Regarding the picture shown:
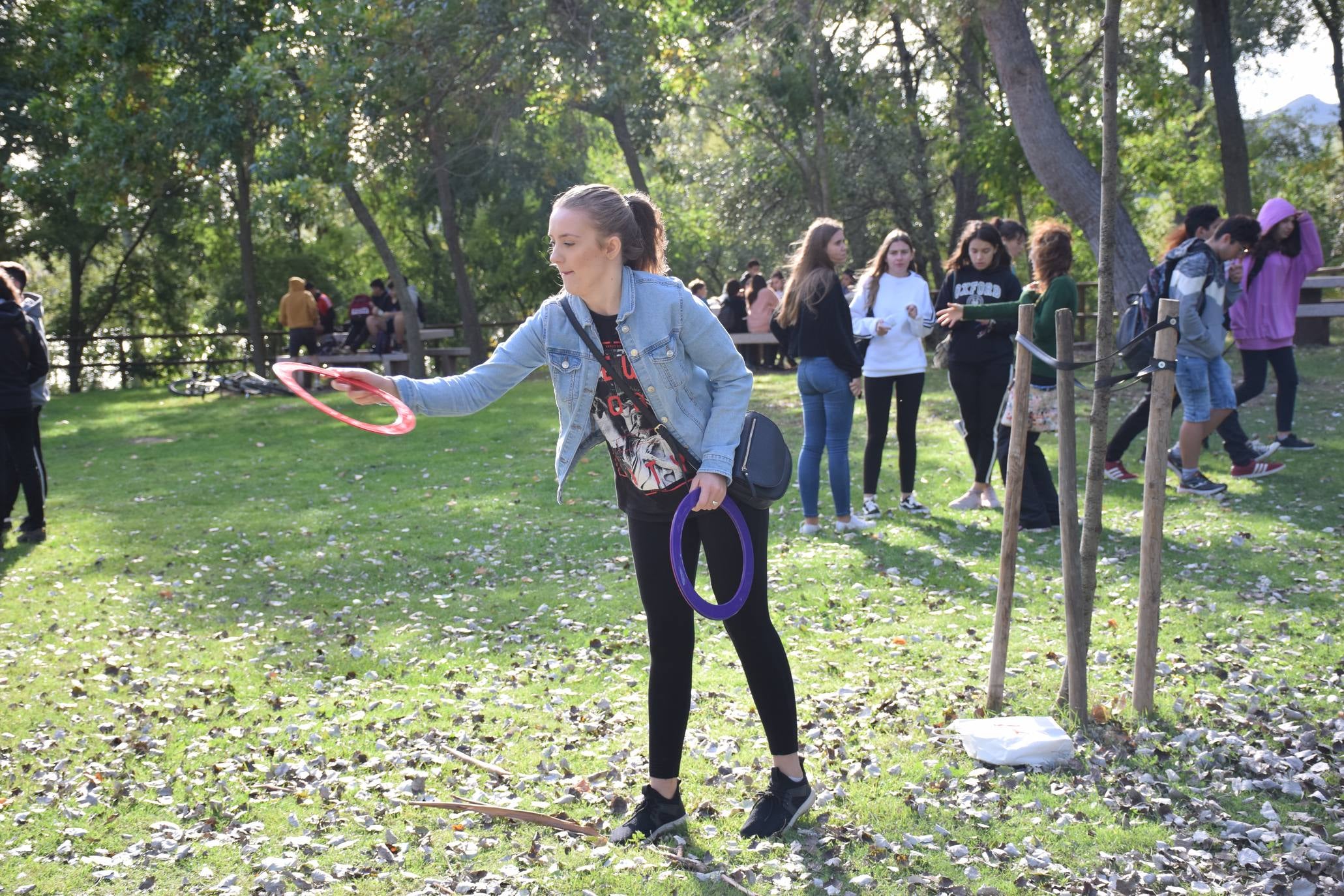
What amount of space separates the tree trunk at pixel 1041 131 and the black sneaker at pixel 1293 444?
139 inches

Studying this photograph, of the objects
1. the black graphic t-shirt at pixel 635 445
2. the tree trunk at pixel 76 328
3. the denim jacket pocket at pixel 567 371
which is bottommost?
the black graphic t-shirt at pixel 635 445

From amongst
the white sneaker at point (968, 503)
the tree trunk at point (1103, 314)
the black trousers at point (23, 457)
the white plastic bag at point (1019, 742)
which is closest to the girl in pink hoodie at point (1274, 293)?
the white sneaker at point (968, 503)

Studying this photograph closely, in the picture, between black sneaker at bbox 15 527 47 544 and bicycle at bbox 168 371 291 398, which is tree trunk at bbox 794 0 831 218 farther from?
black sneaker at bbox 15 527 47 544

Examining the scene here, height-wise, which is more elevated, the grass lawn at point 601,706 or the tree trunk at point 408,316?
the tree trunk at point 408,316

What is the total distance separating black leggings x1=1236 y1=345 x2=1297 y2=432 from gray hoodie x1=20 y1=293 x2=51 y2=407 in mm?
9752

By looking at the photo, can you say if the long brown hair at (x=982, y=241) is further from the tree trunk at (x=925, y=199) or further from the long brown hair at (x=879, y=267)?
the tree trunk at (x=925, y=199)

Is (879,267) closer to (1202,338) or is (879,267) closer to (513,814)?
(1202,338)

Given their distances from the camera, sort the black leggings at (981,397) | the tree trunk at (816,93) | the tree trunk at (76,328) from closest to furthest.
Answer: the black leggings at (981,397) < the tree trunk at (816,93) < the tree trunk at (76,328)

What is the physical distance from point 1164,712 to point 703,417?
250cm

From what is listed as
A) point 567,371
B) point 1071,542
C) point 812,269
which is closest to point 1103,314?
point 1071,542

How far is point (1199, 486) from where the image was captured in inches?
344

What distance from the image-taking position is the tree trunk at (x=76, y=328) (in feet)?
89.1

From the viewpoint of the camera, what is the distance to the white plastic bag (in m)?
4.35

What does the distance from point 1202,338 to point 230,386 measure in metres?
18.8
